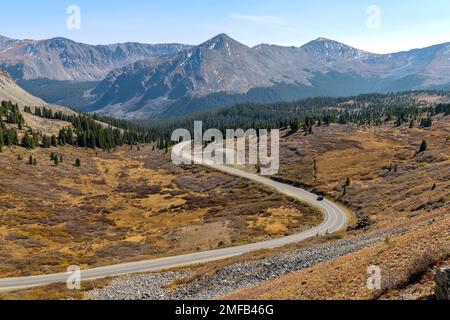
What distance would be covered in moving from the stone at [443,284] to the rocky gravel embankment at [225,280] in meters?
20.8

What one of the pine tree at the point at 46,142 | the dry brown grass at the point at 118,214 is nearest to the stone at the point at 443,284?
the dry brown grass at the point at 118,214

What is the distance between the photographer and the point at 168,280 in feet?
150

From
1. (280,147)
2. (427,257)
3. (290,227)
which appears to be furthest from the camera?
(280,147)

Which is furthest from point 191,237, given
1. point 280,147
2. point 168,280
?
point 280,147

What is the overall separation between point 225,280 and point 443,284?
26198 mm

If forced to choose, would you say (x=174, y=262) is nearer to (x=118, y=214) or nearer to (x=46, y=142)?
(x=118, y=214)

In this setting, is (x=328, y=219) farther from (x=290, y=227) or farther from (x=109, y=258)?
(x=109, y=258)

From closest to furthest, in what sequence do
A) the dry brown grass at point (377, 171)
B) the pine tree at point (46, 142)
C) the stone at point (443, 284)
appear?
the stone at point (443, 284)
the dry brown grass at point (377, 171)
the pine tree at point (46, 142)

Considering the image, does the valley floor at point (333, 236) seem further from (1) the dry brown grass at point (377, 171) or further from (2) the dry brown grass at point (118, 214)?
(2) the dry brown grass at point (118, 214)

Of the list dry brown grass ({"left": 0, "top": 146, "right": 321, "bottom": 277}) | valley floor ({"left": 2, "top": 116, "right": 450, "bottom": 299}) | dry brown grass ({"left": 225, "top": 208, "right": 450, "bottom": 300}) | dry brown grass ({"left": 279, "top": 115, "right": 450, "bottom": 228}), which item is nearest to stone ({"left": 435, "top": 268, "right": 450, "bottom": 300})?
valley floor ({"left": 2, "top": 116, "right": 450, "bottom": 299})

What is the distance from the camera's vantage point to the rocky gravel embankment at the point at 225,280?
3662 centimetres

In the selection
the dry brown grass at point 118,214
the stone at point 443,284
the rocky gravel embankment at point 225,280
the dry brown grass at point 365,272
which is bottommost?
the dry brown grass at point 118,214

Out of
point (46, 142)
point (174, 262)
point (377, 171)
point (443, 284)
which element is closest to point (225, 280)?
point (174, 262)
